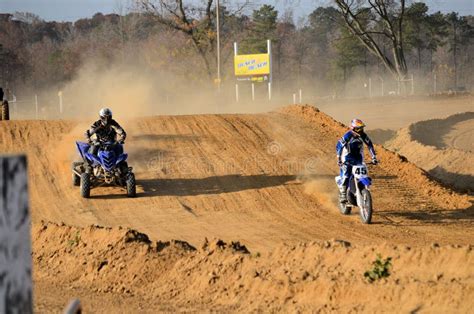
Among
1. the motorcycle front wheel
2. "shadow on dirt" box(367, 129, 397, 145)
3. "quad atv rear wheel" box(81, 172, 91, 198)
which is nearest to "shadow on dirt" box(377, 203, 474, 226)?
the motorcycle front wheel

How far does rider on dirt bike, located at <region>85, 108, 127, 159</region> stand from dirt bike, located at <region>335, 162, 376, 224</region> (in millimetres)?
4761

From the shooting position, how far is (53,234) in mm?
10781

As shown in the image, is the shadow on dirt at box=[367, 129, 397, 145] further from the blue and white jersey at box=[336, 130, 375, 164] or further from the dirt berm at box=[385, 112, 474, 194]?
the blue and white jersey at box=[336, 130, 375, 164]

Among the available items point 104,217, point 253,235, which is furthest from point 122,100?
point 253,235

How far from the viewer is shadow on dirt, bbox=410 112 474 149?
30.3m

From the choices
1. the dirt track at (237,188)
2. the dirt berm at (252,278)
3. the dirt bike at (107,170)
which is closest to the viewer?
the dirt berm at (252,278)

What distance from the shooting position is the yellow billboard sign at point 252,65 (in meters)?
46.2

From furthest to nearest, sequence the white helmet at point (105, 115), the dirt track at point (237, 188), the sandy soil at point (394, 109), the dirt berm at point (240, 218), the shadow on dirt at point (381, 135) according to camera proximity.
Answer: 1. the sandy soil at point (394, 109)
2. the shadow on dirt at point (381, 135)
3. the white helmet at point (105, 115)
4. the dirt track at point (237, 188)
5. the dirt berm at point (240, 218)

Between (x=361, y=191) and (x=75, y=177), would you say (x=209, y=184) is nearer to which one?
(x=75, y=177)

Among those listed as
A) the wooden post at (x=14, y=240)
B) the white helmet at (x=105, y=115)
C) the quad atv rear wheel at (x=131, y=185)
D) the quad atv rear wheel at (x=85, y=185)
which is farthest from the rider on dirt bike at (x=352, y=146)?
the wooden post at (x=14, y=240)

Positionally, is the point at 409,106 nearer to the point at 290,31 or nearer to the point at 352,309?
the point at 352,309

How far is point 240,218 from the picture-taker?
13641mm

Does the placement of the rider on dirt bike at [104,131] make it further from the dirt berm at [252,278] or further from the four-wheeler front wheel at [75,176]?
the dirt berm at [252,278]

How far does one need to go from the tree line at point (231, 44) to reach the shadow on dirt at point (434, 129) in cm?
1854
